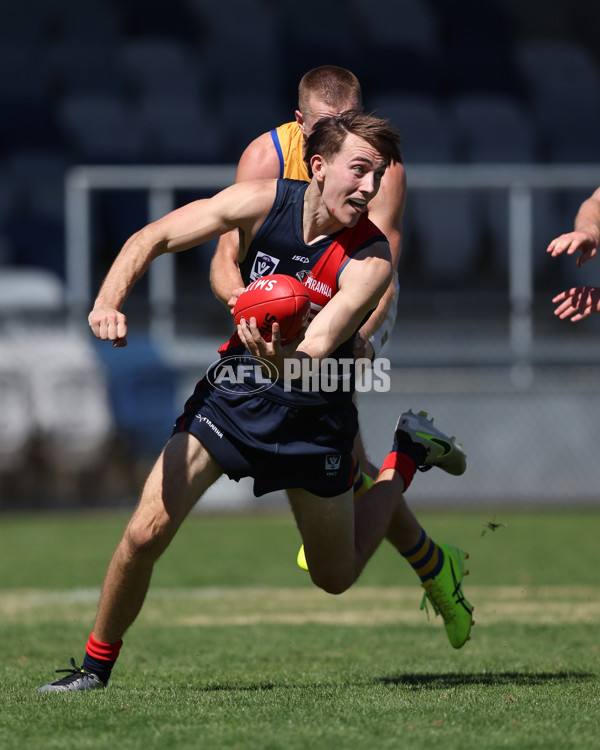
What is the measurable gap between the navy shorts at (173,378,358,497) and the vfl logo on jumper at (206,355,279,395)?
0.09ft

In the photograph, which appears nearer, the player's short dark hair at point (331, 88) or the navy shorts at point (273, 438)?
the navy shorts at point (273, 438)

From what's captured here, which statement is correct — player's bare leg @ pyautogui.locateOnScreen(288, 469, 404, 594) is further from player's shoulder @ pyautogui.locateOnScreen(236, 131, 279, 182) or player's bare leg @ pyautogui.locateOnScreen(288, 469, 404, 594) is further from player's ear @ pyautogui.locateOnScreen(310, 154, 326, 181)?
player's shoulder @ pyautogui.locateOnScreen(236, 131, 279, 182)

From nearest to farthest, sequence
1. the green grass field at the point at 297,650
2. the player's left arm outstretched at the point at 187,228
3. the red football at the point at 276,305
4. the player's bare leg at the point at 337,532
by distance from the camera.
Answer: the green grass field at the point at 297,650 < the red football at the point at 276,305 < the player's left arm outstretched at the point at 187,228 < the player's bare leg at the point at 337,532

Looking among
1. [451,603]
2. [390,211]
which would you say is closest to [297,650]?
[451,603]

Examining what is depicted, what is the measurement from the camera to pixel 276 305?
4418 mm

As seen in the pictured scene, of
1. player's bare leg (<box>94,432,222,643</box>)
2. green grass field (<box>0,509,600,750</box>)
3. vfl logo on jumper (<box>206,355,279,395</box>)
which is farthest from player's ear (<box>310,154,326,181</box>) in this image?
green grass field (<box>0,509,600,750</box>)

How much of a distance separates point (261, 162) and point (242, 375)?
1.29 meters

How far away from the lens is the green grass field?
12.7 ft

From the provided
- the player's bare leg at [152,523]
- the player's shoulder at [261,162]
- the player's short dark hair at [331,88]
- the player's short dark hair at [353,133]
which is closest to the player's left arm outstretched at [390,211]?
the player's short dark hair at [331,88]

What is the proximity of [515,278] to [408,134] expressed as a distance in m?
4.99

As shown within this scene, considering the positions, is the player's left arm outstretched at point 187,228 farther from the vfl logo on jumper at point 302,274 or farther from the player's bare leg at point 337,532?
the player's bare leg at point 337,532

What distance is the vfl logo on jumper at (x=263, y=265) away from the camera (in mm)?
4770

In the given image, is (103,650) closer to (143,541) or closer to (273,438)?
(143,541)

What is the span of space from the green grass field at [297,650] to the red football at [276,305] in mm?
1330
